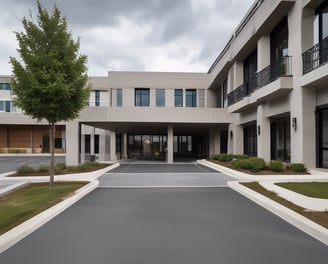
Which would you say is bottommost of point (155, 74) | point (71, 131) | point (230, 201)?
point (230, 201)

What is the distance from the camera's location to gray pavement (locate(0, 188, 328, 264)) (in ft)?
14.6

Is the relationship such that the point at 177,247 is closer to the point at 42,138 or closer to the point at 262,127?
the point at 262,127

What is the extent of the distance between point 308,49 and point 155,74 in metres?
18.6

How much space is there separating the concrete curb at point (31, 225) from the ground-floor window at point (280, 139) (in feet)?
45.7

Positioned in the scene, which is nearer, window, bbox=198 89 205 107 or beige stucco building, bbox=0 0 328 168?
beige stucco building, bbox=0 0 328 168

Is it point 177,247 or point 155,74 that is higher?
point 155,74

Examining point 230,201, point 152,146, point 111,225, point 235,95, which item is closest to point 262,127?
point 235,95

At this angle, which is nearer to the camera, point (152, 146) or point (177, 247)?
point (177, 247)

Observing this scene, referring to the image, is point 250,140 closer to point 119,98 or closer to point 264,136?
point 264,136

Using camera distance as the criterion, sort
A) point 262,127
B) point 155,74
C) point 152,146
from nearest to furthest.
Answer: point 262,127, point 155,74, point 152,146

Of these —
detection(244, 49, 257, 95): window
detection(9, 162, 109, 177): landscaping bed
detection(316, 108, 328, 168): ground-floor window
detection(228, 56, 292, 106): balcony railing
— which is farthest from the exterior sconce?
detection(9, 162, 109, 177): landscaping bed

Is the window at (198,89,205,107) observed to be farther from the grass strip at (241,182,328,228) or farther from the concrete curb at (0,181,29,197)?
the concrete curb at (0,181,29,197)

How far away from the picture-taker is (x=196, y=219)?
261 inches

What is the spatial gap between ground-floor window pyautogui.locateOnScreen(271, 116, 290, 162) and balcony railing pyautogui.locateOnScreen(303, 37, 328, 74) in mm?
4417
